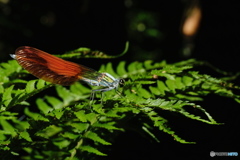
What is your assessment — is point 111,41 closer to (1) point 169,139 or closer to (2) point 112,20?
(2) point 112,20

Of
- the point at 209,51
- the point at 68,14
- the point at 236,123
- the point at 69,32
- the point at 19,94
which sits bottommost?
the point at 236,123

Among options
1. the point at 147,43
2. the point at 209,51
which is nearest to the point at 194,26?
the point at 209,51

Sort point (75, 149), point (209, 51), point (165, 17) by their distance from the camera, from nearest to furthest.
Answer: point (75, 149) → point (209, 51) → point (165, 17)

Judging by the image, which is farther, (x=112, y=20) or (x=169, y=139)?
(x=112, y=20)

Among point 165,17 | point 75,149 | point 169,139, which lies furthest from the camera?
point 165,17

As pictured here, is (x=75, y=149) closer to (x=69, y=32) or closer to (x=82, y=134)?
(x=82, y=134)

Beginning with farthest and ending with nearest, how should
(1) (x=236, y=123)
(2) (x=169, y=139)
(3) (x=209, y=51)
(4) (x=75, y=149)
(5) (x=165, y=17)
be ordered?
(5) (x=165, y=17)
(3) (x=209, y=51)
(1) (x=236, y=123)
(2) (x=169, y=139)
(4) (x=75, y=149)

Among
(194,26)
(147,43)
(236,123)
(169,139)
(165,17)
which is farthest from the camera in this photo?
(165,17)

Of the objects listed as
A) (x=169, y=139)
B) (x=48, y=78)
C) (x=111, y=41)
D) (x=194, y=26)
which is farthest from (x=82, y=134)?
(x=194, y=26)

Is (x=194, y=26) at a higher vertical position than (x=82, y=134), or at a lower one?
higher
